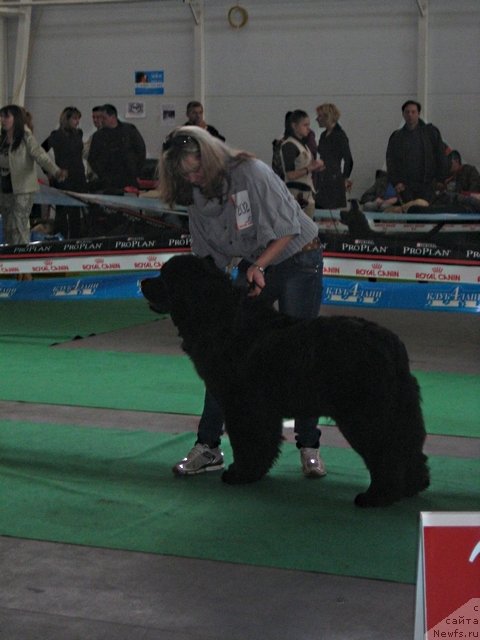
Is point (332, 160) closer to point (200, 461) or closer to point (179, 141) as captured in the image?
point (200, 461)

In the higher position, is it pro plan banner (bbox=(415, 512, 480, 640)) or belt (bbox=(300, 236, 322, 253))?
belt (bbox=(300, 236, 322, 253))

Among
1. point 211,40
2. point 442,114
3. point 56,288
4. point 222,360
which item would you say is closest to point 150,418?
point 222,360

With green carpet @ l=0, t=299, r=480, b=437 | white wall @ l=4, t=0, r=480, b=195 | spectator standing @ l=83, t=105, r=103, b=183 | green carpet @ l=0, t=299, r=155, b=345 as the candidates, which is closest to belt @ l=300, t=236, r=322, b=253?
green carpet @ l=0, t=299, r=480, b=437

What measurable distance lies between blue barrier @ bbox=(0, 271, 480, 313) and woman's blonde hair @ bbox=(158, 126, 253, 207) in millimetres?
4140

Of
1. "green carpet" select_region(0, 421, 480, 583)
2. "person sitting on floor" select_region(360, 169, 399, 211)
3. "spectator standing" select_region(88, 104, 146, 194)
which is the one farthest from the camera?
"person sitting on floor" select_region(360, 169, 399, 211)

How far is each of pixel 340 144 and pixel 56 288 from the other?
487 centimetres

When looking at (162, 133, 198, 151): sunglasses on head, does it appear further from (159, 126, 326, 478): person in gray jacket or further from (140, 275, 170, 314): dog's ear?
(140, 275, 170, 314): dog's ear

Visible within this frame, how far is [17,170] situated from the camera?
10625 mm

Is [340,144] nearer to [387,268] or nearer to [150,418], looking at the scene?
[387,268]

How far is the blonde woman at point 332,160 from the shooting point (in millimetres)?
12773

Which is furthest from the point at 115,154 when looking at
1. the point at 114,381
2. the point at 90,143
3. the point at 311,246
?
the point at 311,246

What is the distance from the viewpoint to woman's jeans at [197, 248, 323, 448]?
4.58 meters

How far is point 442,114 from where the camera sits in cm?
1655

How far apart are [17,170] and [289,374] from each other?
23.4ft
